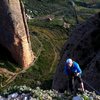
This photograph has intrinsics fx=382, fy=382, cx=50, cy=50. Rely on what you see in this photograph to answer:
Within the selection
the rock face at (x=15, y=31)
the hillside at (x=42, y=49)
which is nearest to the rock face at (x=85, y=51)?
the hillside at (x=42, y=49)

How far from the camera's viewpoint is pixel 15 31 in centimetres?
5791

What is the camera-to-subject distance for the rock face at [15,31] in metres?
56.4

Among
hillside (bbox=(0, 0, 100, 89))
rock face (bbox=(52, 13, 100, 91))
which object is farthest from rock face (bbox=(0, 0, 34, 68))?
rock face (bbox=(52, 13, 100, 91))

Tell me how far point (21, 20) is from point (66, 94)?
4307cm

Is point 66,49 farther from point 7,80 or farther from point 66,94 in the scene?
point 7,80

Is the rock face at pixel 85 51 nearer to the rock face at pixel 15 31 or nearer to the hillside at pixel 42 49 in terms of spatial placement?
the hillside at pixel 42 49

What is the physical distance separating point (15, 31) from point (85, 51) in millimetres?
29197

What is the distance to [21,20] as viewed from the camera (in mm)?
58750

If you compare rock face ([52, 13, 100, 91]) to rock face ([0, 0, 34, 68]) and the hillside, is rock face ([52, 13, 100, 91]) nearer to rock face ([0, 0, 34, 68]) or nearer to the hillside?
the hillside

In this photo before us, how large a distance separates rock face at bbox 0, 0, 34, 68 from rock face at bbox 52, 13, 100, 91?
24258 millimetres

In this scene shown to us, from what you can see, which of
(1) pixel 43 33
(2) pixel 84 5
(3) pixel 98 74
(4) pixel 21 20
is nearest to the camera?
(3) pixel 98 74

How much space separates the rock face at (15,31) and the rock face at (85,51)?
2426 centimetres

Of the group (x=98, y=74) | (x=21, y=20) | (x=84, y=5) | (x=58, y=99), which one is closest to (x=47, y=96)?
(x=58, y=99)

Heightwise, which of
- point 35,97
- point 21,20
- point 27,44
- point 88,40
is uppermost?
point 35,97
